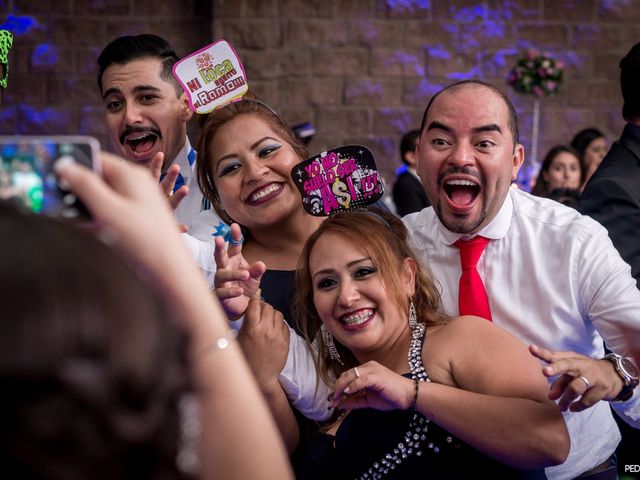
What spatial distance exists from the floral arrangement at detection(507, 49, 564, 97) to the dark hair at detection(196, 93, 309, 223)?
3.59 meters

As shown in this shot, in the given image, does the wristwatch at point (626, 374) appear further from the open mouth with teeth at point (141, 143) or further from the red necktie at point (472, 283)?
the open mouth with teeth at point (141, 143)

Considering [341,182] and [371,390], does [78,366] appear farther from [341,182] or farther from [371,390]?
[341,182]

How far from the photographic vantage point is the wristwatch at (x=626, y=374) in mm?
1616

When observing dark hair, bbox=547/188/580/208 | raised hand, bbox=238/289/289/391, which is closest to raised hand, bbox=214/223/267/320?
raised hand, bbox=238/289/289/391

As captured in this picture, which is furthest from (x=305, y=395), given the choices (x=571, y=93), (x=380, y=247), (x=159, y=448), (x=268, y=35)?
(x=571, y=93)

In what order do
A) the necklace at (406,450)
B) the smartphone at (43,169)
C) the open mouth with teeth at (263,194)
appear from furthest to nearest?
the open mouth with teeth at (263,194) < the necklace at (406,450) < the smartphone at (43,169)

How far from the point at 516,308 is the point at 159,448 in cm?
158

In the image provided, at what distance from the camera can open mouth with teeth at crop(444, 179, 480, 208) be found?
2035mm

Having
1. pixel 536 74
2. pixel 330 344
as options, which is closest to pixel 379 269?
pixel 330 344

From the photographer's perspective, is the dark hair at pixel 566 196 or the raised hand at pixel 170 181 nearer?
the raised hand at pixel 170 181

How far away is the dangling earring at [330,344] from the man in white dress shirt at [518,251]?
0.31 m

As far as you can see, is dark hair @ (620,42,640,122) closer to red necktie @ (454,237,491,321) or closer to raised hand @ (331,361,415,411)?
red necktie @ (454,237,491,321)

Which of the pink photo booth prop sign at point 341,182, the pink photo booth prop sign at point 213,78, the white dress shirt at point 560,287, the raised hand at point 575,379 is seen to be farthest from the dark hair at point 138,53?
the raised hand at point 575,379

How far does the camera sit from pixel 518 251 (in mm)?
2035
